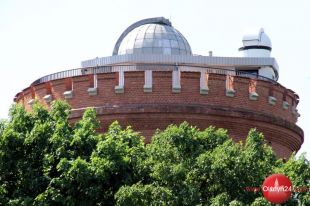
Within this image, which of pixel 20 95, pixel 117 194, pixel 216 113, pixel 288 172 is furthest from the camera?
pixel 20 95

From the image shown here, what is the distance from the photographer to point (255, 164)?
122 ft

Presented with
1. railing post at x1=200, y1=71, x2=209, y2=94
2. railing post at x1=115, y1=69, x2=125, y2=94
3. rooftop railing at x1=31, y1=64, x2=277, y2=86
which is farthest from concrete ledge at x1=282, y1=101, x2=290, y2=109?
railing post at x1=115, y1=69, x2=125, y2=94

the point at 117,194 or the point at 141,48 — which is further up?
the point at 141,48

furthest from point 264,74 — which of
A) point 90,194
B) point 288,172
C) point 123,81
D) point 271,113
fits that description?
point 90,194

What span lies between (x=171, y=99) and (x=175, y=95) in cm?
20

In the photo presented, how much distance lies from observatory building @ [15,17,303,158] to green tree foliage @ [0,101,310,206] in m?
6.08

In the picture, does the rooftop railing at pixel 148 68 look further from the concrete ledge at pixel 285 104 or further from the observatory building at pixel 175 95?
the concrete ledge at pixel 285 104

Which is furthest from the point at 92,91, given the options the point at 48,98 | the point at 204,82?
the point at 204,82

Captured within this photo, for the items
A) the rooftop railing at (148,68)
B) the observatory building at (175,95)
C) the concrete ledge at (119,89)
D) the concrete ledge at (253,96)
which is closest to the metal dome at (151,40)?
the observatory building at (175,95)

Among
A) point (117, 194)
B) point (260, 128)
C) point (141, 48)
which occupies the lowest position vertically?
point (117, 194)

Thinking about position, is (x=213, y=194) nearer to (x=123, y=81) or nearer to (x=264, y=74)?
(x=123, y=81)

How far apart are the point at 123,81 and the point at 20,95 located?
5.12m

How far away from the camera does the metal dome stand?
49.6 metres

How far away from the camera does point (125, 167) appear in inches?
1451
